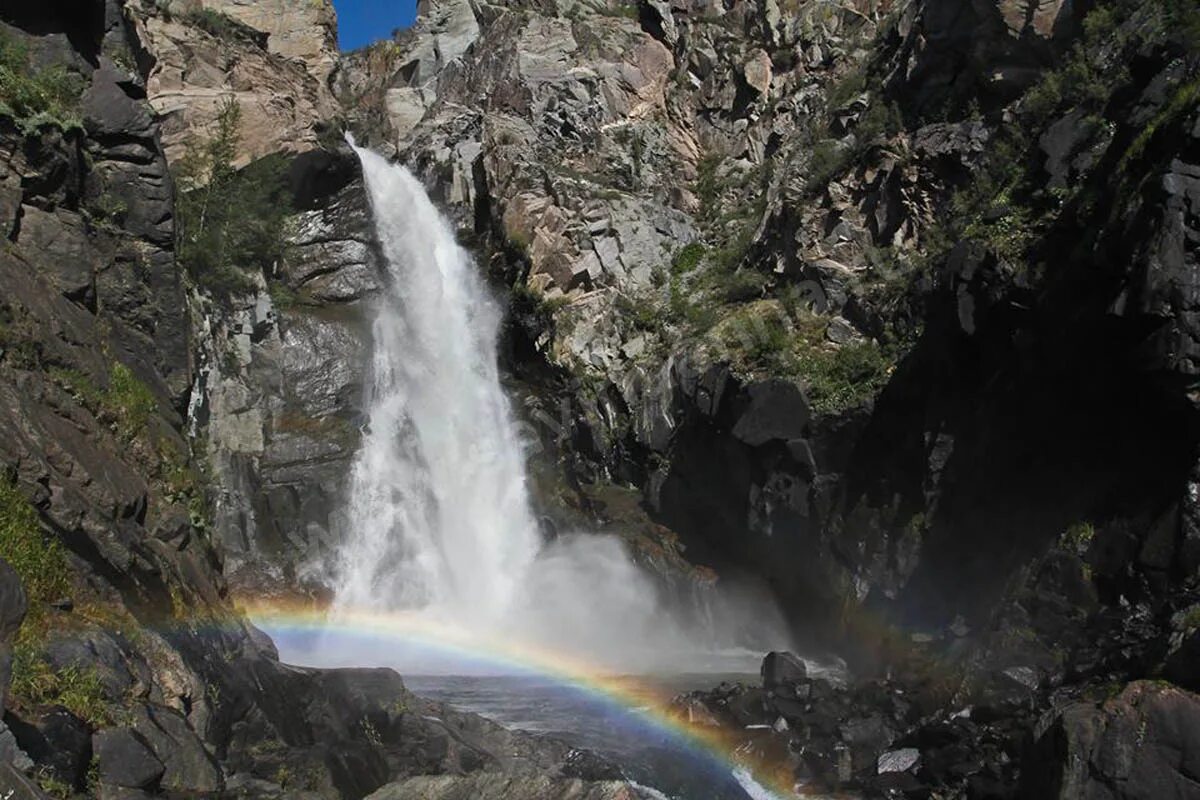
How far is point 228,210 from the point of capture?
30.4 meters

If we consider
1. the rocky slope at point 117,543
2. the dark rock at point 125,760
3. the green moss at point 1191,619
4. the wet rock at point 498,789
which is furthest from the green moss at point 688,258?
the dark rock at point 125,760

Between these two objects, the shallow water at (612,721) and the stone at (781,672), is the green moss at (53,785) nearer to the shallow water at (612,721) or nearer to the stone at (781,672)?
the shallow water at (612,721)

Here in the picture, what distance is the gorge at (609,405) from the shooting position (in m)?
11.5

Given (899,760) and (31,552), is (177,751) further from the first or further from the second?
(899,760)

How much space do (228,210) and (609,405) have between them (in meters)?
13.8

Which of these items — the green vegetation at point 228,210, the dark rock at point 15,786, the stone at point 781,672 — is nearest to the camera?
the dark rock at point 15,786

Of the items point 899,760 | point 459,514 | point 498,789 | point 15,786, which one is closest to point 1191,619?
point 899,760

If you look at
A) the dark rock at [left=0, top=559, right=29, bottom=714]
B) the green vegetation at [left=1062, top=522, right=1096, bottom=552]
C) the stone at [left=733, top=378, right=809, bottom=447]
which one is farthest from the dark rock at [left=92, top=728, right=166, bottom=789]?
the stone at [left=733, top=378, right=809, bottom=447]

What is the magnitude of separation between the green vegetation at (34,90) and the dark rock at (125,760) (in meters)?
11.1

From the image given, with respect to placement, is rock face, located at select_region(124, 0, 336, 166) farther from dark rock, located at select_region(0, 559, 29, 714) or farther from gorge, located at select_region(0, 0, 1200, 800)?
dark rock, located at select_region(0, 559, 29, 714)

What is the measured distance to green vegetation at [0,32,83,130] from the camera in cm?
1541

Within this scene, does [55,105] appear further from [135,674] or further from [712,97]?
[712,97]

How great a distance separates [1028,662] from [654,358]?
17992 mm

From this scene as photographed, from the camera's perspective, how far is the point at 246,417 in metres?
28.4
